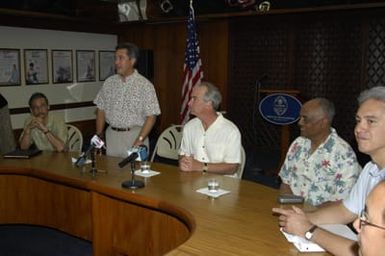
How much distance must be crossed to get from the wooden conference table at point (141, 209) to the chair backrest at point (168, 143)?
791 mm

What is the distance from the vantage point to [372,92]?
1.82 meters

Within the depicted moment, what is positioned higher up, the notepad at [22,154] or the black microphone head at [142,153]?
the black microphone head at [142,153]

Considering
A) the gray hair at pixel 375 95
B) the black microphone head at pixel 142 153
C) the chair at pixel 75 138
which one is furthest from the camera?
the chair at pixel 75 138

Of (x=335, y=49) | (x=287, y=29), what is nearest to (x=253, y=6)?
(x=287, y=29)

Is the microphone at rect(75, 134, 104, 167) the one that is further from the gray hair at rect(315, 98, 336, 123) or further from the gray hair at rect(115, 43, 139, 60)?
the gray hair at rect(315, 98, 336, 123)

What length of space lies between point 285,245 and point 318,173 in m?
0.96

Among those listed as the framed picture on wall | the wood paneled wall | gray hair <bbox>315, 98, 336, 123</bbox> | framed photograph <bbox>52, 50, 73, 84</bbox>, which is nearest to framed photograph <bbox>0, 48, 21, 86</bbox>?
the framed picture on wall

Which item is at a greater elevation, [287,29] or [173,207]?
[287,29]

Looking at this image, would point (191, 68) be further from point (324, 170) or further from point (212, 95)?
point (324, 170)

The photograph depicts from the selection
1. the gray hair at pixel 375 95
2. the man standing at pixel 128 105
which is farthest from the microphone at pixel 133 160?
the gray hair at pixel 375 95

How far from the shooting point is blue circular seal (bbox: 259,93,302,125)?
5164 mm

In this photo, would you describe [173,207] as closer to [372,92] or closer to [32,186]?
[372,92]

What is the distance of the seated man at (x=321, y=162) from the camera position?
8.17 feet

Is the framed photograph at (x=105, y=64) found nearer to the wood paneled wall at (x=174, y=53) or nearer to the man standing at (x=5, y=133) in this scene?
the wood paneled wall at (x=174, y=53)
